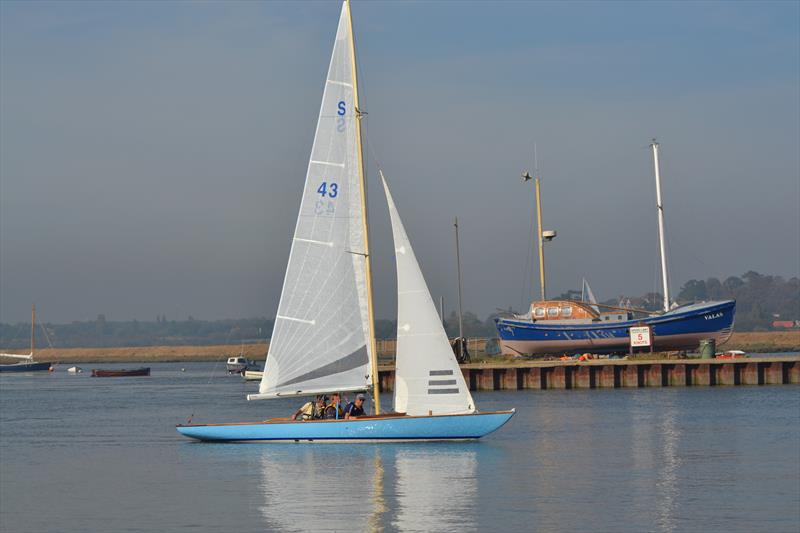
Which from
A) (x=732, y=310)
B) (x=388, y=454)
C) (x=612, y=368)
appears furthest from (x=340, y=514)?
(x=732, y=310)

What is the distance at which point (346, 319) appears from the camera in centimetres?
4238

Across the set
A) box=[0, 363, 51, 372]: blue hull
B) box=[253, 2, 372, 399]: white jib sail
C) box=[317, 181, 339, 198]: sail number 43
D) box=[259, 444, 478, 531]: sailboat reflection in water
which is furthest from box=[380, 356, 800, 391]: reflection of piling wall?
box=[0, 363, 51, 372]: blue hull

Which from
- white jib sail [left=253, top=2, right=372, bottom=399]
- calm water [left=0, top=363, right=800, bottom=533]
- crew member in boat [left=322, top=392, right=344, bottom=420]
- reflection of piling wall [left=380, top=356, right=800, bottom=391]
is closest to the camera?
calm water [left=0, top=363, right=800, bottom=533]

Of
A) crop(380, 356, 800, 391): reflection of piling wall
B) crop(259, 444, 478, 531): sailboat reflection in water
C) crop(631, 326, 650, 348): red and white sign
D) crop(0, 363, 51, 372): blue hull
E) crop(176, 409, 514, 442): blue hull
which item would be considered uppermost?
crop(0, 363, 51, 372): blue hull

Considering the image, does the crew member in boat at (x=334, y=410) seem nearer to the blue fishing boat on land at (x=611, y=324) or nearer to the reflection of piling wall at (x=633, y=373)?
the reflection of piling wall at (x=633, y=373)

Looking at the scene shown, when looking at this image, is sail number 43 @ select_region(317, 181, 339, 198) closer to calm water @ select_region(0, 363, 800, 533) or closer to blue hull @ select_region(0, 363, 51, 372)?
calm water @ select_region(0, 363, 800, 533)

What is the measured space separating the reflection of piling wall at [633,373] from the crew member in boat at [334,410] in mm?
36006

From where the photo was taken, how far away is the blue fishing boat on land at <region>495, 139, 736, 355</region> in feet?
291

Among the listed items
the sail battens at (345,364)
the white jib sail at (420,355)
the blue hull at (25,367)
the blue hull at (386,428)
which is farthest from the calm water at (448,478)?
the blue hull at (25,367)

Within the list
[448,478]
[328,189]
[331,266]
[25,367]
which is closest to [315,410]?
[331,266]

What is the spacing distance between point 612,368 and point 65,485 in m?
45.5

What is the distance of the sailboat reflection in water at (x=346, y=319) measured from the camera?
41156mm

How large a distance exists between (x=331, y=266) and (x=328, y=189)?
2.79 m

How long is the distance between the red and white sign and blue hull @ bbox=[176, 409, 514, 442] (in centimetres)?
4510
